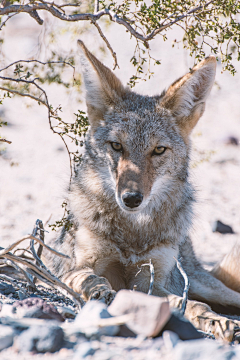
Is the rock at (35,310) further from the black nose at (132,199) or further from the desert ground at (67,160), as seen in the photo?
the desert ground at (67,160)

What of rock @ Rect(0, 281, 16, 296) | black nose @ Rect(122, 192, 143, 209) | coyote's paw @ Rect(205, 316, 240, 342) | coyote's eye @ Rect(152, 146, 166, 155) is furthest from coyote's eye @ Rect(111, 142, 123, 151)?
coyote's paw @ Rect(205, 316, 240, 342)

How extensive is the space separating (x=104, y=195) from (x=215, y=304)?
186 cm

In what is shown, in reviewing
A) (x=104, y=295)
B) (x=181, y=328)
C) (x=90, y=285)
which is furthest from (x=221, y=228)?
(x=181, y=328)

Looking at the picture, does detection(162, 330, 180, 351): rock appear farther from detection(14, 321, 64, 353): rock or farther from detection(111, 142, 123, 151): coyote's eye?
detection(111, 142, 123, 151): coyote's eye

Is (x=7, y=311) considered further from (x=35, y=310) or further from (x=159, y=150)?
(x=159, y=150)

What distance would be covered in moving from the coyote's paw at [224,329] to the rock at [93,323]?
3.63 feet

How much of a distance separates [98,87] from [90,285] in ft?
6.34

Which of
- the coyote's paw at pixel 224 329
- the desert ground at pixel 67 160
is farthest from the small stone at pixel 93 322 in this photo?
the desert ground at pixel 67 160

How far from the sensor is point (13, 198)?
688cm

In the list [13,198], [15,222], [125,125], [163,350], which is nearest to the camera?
[163,350]

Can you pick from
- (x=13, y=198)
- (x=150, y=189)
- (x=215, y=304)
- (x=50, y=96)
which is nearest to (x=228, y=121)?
(x=50, y=96)

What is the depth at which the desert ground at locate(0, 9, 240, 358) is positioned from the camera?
621 centimetres

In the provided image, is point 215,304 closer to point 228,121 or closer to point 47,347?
point 47,347

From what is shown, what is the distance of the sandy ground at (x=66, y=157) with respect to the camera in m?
6.29
